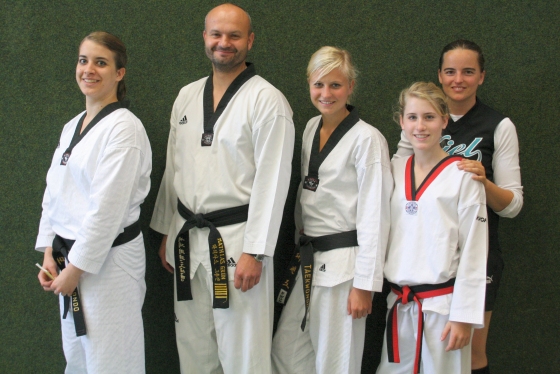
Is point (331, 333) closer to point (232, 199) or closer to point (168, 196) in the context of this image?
point (232, 199)

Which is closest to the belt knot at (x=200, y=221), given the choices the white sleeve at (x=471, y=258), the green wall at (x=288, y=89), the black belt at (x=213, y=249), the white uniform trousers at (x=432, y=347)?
the black belt at (x=213, y=249)

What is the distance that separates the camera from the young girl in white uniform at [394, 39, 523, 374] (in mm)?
2127

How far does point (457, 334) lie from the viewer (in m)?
1.82

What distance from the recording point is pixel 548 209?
8.23ft

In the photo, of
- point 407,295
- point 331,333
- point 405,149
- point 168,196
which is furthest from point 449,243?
point 168,196

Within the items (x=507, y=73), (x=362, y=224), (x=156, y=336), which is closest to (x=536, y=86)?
(x=507, y=73)

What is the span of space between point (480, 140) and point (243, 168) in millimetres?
1088

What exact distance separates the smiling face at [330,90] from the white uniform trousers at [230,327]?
73 cm

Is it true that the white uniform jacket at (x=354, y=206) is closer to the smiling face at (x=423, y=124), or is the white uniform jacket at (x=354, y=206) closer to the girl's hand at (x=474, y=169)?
the smiling face at (x=423, y=124)

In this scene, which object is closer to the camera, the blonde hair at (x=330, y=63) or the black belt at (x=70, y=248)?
the black belt at (x=70, y=248)

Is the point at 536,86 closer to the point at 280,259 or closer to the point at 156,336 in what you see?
the point at 280,259

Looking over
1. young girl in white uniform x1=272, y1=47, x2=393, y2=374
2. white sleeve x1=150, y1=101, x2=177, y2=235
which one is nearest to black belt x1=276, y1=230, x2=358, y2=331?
young girl in white uniform x1=272, y1=47, x2=393, y2=374

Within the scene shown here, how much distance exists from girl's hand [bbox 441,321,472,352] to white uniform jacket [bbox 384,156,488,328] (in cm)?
4

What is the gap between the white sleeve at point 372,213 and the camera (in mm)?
1963
